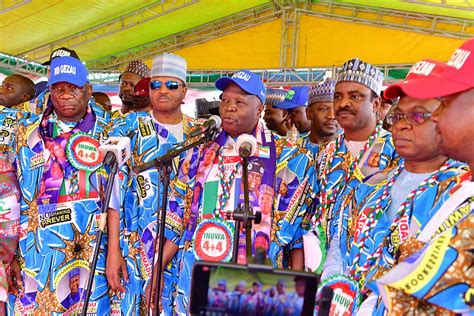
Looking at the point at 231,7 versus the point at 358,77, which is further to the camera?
the point at 231,7

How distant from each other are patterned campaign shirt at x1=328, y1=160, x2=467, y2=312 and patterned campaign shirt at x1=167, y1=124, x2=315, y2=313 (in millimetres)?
772

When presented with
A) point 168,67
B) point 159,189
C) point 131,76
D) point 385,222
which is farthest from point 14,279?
point 131,76

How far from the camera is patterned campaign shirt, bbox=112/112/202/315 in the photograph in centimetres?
342

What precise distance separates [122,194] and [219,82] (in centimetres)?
88

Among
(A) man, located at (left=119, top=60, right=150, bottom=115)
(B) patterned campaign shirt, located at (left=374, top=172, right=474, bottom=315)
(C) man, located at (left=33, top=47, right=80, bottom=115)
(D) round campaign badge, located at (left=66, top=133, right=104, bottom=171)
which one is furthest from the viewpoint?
(A) man, located at (left=119, top=60, right=150, bottom=115)

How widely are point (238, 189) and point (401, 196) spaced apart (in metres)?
1.08

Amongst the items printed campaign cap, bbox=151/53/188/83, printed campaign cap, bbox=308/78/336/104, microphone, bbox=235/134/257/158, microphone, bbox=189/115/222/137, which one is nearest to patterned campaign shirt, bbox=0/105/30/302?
printed campaign cap, bbox=151/53/188/83

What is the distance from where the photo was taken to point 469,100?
1338mm

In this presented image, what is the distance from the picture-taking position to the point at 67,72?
3361 millimetres

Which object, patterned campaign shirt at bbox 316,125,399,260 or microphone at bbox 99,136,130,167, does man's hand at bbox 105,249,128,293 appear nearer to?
microphone at bbox 99,136,130,167

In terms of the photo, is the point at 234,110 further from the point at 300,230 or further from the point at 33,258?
the point at 33,258

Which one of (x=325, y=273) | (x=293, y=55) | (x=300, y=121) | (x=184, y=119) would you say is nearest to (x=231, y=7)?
(x=293, y=55)

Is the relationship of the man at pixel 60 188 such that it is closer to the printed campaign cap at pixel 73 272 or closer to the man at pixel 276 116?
the printed campaign cap at pixel 73 272

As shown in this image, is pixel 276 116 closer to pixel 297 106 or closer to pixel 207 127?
pixel 297 106
